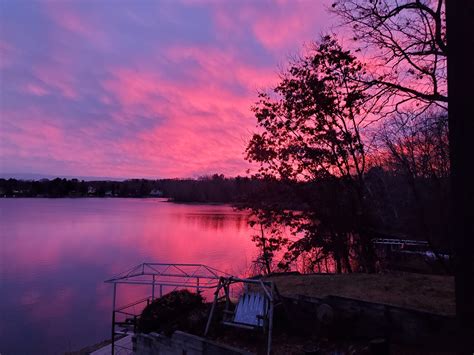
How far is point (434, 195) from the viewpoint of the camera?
1731 centimetres

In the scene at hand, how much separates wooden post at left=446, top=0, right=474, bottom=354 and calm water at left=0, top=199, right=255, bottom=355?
12831mm

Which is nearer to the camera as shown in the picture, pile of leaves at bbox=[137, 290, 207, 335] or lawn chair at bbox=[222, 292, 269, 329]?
lawn chair at bbox=[222, 292, 269, 329]

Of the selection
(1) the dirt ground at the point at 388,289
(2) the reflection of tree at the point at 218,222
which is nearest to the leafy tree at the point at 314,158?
(1) the dirt ground at the point at 388,289

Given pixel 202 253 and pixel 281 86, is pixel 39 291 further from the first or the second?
pixel 281 86

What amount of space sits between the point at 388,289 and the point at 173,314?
15.0 feet

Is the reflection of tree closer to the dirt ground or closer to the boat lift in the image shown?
the boat lift

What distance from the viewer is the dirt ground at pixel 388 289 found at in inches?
295

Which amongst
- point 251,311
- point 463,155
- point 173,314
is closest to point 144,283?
point 173,314

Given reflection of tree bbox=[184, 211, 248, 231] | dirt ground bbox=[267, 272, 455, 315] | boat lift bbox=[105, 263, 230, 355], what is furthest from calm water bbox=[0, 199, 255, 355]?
dirt ground bbox=[267, 272, 455, 315]

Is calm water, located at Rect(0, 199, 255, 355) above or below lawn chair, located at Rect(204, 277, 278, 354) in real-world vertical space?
below

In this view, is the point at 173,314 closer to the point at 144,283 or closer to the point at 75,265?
the point at 144,283

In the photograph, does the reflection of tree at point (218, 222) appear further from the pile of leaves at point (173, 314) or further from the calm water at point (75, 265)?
the pile of leaves at point (173, 314)

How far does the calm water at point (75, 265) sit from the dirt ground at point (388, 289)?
28.1ft

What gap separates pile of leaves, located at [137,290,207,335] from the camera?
810 centimetres
